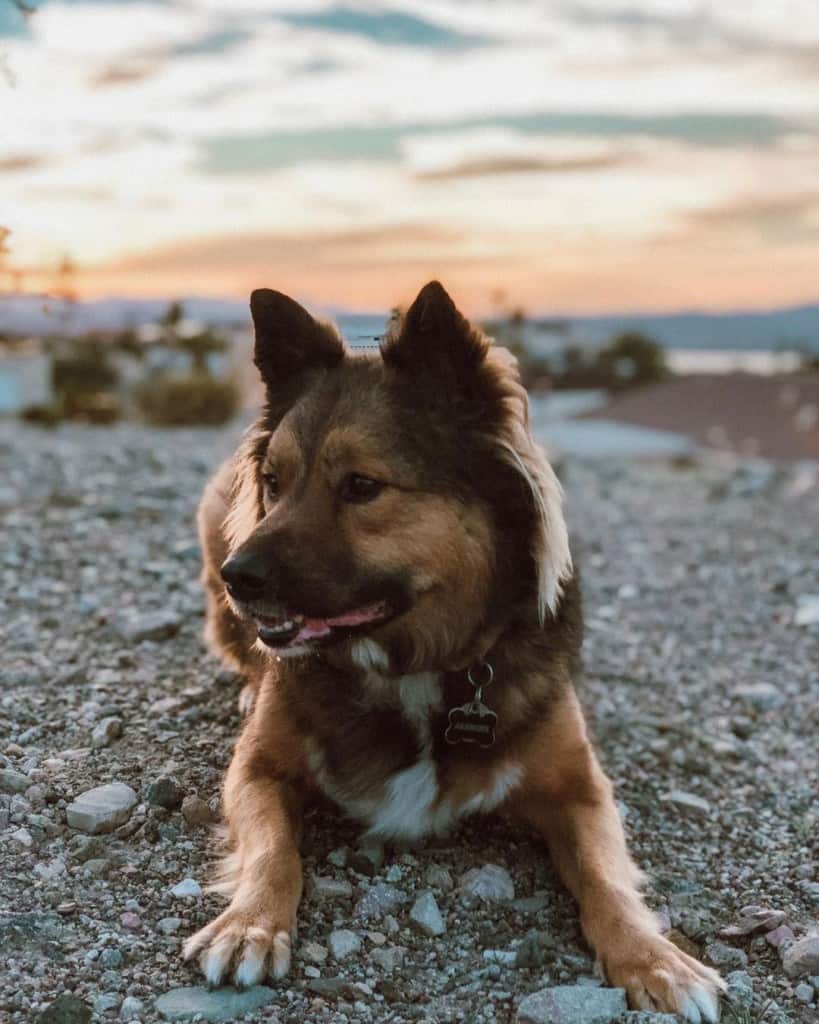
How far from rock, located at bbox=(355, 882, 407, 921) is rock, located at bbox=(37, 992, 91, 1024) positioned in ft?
3.12

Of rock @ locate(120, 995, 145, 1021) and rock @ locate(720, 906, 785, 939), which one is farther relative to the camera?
rock @ locate(720, 906, 785, 939)

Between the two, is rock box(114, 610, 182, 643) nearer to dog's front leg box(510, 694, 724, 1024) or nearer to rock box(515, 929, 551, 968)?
dog's front leg box(510, 694, 724, 1024)

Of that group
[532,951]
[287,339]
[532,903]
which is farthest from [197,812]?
[287,339]

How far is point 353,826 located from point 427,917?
65cm

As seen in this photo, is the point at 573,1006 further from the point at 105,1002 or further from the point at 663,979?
the point at 105,1002

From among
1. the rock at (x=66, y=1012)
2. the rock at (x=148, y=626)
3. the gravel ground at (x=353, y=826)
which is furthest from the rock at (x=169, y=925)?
the rock at (x=148, y=626)

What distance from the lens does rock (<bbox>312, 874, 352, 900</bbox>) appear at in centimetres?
385

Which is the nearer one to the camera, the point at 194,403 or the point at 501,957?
the point at 501,957

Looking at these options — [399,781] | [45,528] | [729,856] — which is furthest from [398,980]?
[45,528]

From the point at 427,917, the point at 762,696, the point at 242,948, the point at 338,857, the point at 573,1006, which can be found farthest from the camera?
the point at 762,696

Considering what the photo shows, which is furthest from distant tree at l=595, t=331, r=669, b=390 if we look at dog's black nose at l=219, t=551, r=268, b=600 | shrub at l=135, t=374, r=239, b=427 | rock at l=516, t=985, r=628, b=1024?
rock at l=516, t=985, r=628, b=1024

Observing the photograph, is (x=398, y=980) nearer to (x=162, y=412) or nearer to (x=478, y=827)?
(x=478, y=827)

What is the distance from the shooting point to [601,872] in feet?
12.5

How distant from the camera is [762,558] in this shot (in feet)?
31.1
